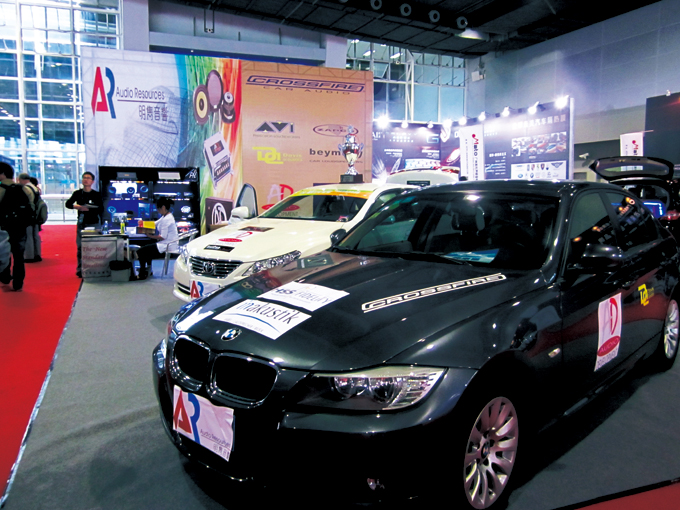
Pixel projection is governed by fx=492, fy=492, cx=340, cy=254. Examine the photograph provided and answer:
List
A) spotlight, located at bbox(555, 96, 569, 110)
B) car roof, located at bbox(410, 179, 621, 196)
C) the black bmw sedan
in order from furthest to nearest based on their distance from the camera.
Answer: spotlight, located at bbox(555, 96, 569, 110), car roof, located at bbox(410, 179, 621, 196), the black bmw sedan

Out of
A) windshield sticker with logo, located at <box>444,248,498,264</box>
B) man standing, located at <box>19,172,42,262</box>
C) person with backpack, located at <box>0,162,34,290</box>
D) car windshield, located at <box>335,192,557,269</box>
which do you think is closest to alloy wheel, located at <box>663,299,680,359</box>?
car windshield, located at <box>335,192,557,269</box>

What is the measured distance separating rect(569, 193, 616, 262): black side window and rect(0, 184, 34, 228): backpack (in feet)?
19.2

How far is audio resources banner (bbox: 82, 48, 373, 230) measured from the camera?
8.93 meters

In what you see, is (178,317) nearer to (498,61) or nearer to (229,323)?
(229,323)

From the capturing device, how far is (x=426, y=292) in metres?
1.85

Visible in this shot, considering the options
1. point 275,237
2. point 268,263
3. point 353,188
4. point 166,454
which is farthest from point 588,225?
point 353,188

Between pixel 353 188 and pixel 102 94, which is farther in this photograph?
pixel 102 94

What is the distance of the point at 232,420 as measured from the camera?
1.52 meters

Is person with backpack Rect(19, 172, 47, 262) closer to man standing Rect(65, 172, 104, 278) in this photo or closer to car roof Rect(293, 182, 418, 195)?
man standing Rect(65, 172, 104, 278)

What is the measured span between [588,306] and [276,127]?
8.45 m

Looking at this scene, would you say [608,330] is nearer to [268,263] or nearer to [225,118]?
[268,263]

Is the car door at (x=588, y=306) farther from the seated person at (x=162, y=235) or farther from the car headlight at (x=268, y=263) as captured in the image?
the seated person at (x=162, y=235)

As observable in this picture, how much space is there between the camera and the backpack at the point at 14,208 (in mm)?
5633

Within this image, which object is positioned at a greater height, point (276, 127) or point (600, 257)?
point (276, 127)
